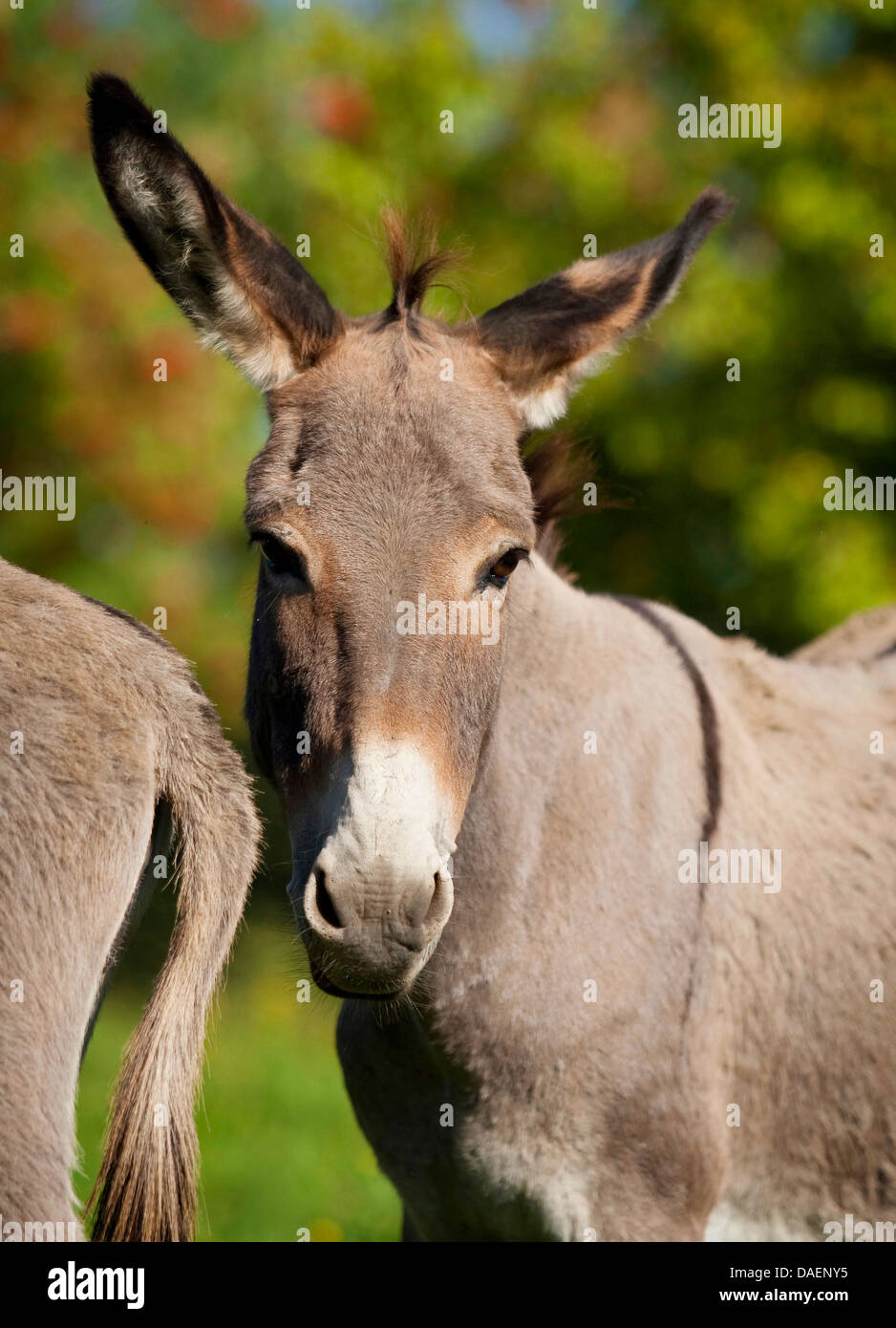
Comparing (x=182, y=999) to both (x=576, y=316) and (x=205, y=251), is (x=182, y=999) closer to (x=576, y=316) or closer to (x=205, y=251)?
(x=205, y=251)

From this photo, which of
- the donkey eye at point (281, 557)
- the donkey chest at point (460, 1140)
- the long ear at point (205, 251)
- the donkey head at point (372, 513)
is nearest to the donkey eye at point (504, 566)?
the donkey head at point (372, 513)

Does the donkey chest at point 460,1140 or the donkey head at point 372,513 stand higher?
the donkey head at point 372,513

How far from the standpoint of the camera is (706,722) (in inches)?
138

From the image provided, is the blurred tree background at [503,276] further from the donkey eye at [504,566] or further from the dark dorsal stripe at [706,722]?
the donkey eye at [504,566]

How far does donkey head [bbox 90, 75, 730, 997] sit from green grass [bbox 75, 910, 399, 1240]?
520mm

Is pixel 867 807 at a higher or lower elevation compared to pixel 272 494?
lower

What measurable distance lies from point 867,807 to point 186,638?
27.8 ft

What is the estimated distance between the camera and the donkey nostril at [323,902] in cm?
239

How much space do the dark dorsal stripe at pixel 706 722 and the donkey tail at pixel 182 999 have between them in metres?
1.45

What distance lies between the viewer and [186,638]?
11.3m

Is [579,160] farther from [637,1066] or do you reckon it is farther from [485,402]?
[637,1066]

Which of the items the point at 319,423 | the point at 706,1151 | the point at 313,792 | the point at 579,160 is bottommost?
the point at 706,1151
